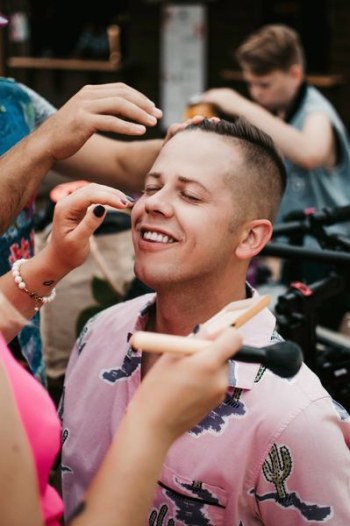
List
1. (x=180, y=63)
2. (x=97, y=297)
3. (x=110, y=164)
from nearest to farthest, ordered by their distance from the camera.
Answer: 1. (x=110, y=164)
2. (x=97, y=297)
3. (x=180, y=63)

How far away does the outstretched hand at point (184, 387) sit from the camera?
1.03 m

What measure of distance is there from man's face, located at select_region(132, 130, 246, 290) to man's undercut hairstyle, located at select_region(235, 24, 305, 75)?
203cm

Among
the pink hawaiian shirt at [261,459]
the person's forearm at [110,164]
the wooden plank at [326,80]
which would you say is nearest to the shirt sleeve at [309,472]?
the pink hawaiian shirt at [261,459]

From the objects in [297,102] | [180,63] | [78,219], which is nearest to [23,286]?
[78,219]

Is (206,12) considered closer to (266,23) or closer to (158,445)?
(266,23)

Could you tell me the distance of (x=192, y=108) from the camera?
A: 122 inches

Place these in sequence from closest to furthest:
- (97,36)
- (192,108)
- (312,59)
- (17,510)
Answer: (17,510) → (192,108) → (312,59) → (97,36)

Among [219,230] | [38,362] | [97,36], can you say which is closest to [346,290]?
[219,230]

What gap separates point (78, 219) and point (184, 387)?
0.65 metres

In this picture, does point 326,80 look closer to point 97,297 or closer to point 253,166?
point 97,297

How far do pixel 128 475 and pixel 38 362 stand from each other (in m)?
1.30

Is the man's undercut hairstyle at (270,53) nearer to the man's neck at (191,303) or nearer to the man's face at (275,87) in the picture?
the man's face at (275,87)

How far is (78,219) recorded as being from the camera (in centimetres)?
158

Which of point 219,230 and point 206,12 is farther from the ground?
point 219,230
